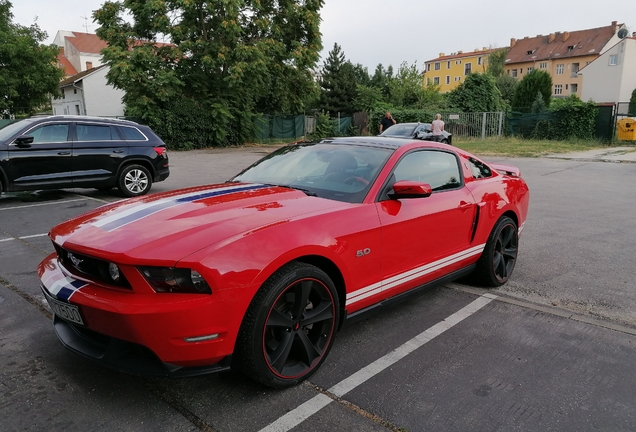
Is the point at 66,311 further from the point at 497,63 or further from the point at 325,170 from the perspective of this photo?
the point at 497,63

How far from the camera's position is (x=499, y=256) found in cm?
472

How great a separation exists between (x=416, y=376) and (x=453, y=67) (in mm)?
107169

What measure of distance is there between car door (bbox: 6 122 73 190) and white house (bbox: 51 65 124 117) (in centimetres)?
3184

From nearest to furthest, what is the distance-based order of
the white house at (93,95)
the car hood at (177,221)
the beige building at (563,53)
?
the car hood at (177,221)
the white house at (93,95)
the beige building at (563,53)

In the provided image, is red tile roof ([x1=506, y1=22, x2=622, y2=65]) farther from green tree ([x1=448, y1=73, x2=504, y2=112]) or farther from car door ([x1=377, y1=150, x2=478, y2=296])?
car door ([x1=377, y1=150, x2=478, y2=296])

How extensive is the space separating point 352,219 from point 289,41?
27.5m

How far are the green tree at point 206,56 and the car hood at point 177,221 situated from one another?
22.2 metres

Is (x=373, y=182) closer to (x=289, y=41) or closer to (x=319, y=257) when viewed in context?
(x=319, y=257)

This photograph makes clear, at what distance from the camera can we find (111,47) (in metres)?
23.4

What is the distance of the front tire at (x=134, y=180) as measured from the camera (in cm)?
981

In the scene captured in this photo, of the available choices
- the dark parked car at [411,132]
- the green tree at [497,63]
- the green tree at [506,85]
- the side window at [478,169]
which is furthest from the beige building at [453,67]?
the side window at [478,169]

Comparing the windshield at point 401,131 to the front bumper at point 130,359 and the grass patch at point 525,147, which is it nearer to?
the grass patch at point 525,147

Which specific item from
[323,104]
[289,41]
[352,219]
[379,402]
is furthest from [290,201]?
[323,104]

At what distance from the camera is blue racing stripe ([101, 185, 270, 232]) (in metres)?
2.91
